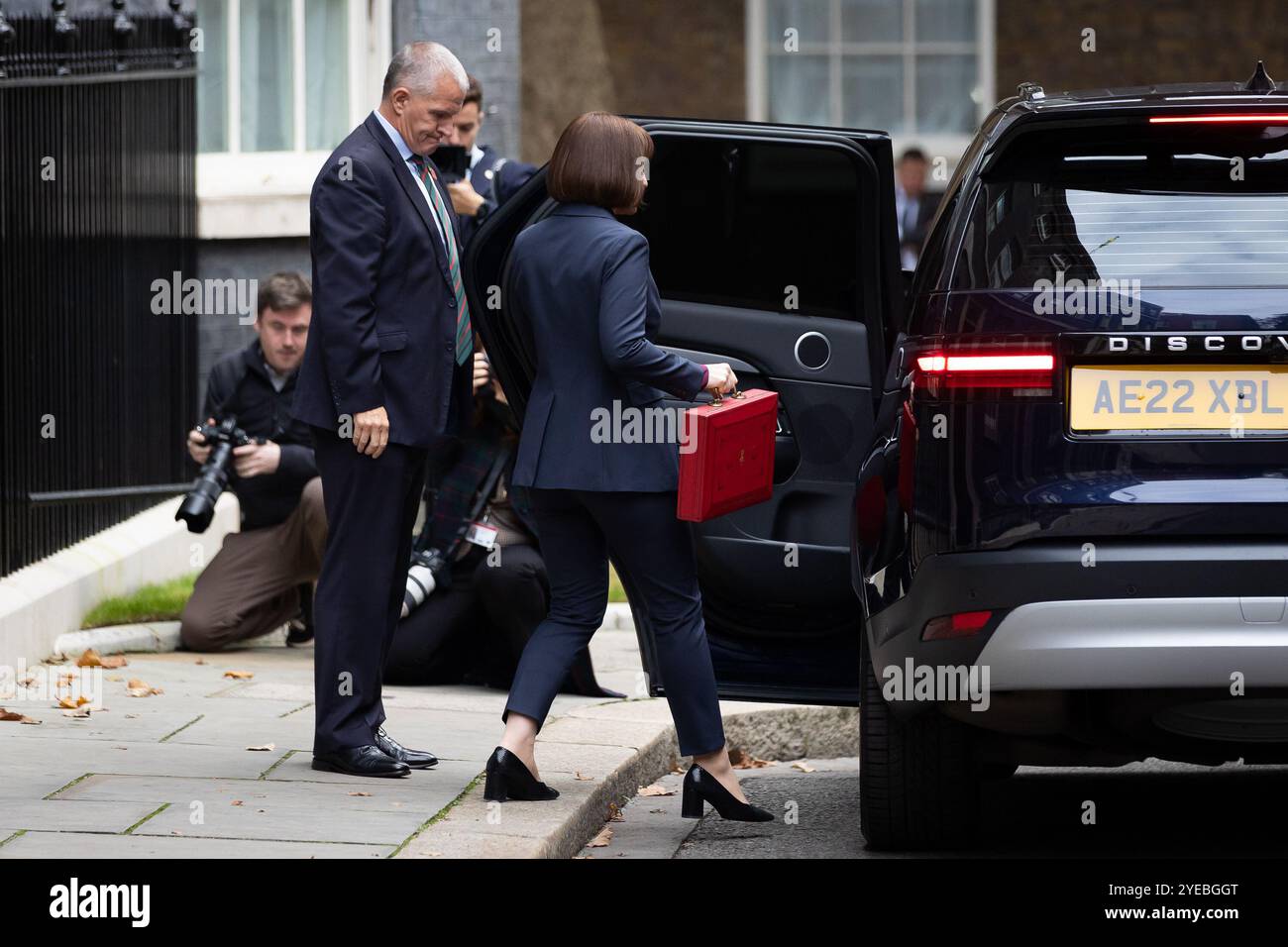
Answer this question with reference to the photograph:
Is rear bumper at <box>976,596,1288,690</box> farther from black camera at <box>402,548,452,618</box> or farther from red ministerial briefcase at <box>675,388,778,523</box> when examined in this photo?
black camera at <box>402,548,452,618</box>

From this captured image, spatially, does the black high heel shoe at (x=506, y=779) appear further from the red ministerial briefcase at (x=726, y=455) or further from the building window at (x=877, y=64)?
the building window at (x=877, y=64)

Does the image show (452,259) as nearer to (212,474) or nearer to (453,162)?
(212,474)

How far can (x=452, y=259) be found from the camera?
5.86 metres

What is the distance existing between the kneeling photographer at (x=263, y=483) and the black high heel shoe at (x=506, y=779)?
111 inches

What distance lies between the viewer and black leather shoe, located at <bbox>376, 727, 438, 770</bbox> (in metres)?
5.90

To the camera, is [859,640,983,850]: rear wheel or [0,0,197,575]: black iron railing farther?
[0,0,197,575]: black iron railing

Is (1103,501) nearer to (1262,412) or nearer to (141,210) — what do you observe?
(1262,412)

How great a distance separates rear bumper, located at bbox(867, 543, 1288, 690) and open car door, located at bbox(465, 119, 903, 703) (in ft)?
4.55

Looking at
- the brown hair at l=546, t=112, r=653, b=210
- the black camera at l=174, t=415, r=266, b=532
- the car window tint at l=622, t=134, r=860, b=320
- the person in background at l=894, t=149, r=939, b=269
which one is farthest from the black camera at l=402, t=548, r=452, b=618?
the person in background at l=894, t=149, r=939, b=269

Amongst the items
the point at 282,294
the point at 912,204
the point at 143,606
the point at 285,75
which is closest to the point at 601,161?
the point at 282,294

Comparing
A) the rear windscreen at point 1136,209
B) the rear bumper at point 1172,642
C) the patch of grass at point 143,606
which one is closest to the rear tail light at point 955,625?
the rear bumper at point 1172,642

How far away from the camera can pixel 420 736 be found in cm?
655
